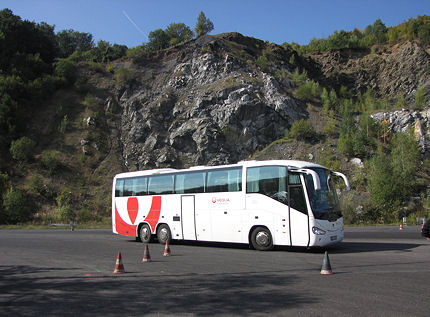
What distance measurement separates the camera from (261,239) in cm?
1409

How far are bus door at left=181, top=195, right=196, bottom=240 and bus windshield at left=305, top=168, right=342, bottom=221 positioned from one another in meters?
5.68

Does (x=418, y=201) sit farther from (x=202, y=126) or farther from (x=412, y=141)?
(x=202, y=126)

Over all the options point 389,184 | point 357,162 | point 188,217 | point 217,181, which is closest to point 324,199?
point 217,181

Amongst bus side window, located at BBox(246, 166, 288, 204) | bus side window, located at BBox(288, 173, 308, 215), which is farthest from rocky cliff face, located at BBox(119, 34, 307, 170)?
bus side window, located at BBox(288, 173, 308, 215)

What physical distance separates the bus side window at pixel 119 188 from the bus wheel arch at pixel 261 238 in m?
8.43

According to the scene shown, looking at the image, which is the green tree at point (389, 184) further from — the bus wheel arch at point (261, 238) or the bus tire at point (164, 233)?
the bus tire at point (164, 233)

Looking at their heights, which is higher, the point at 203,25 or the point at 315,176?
the point at 203,25

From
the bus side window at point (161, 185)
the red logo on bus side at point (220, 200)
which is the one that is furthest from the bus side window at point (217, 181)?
the bus side window at point (161, 185)

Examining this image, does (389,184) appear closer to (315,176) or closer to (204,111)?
(315,176)

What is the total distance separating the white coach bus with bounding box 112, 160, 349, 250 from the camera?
1305 centimetres

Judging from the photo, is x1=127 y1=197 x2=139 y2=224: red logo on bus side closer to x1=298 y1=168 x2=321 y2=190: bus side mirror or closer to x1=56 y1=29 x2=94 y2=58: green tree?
x1=298 y1=168 x2=321 y2=190: bus side mirror

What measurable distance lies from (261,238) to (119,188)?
9307 mm

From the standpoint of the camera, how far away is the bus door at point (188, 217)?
1639cm

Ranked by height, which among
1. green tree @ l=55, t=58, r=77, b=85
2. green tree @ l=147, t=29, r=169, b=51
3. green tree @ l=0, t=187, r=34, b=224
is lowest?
green tree @ l=0, t=187, r=34, b=224
